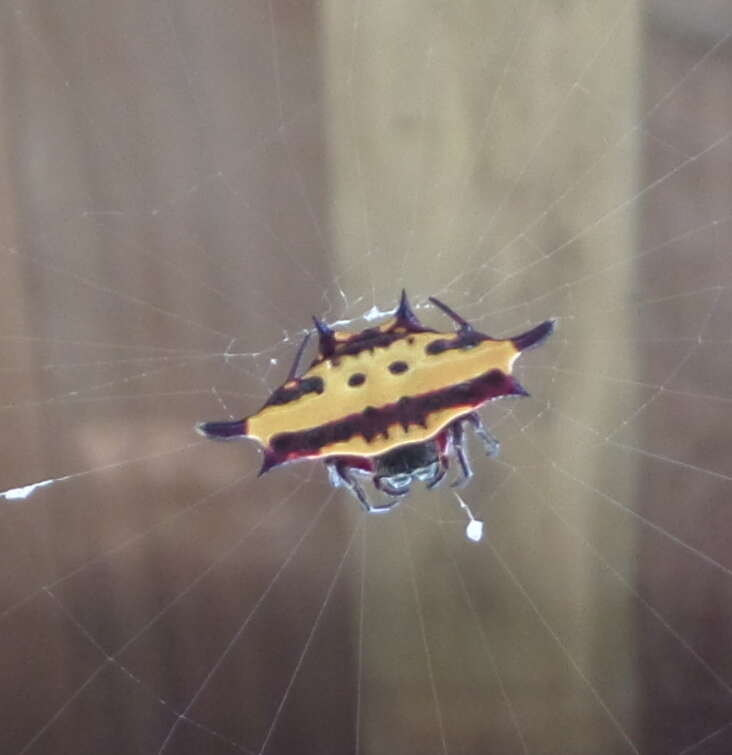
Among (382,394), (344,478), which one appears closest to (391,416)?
(382,394)

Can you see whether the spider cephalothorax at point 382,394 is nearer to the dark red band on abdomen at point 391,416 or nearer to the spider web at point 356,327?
the dark red band on abdomen at point 391,416

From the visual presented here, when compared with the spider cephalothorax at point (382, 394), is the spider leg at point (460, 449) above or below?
below

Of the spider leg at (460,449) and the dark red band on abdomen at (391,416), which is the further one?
the spider leg at (460,449)

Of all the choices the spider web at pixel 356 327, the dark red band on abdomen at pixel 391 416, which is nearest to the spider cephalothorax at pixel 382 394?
the dark red band on abdomen at pixel 391 416

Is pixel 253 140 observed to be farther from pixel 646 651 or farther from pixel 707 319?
pixel 646 651

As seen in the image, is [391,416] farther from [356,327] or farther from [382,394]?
[356,327]

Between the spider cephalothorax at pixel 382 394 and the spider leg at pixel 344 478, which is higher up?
the spider cephalothorax at pixel 382 394

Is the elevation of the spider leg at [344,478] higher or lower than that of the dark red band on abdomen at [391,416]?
lower

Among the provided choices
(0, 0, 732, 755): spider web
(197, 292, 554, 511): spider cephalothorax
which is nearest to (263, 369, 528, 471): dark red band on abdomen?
(197, 292, 554, 511): spider cephalothorax

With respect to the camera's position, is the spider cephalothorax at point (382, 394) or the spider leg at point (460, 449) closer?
the spider cephalothorax at point (382, 394)
